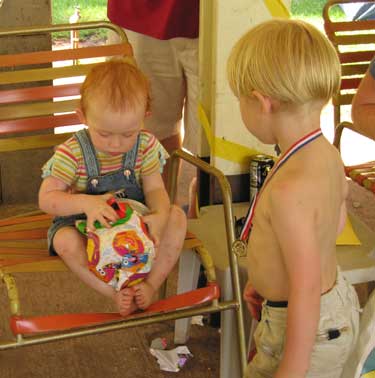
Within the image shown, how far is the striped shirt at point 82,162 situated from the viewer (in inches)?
86.1

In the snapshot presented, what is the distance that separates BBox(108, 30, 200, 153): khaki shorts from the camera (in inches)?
112

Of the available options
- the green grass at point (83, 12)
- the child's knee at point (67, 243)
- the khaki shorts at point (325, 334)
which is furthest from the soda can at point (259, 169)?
the green grass at point (83, 12)

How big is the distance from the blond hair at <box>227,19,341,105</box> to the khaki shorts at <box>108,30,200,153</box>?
1.21 metres

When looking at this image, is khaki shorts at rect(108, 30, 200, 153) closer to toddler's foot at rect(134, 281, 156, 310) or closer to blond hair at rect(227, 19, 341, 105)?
toddler's foot at rect(134, 281, 156, 310)

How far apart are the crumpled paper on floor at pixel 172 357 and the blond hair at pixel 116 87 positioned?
31.9 inches

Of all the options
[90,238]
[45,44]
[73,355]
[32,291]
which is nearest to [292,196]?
[90,238]

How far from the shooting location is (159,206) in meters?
2.22

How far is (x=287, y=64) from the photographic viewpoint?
1.56m

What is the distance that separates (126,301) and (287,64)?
74cm

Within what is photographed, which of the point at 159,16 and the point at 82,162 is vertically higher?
the point at 159,16

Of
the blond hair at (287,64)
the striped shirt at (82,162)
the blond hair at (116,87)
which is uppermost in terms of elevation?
the blond hair at (287,64)

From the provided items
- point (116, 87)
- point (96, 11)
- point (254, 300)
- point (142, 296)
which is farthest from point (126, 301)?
point (96, 11)

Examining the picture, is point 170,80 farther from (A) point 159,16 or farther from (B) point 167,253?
(B) point 167,253

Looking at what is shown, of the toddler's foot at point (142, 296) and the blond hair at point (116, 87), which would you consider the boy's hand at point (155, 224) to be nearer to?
the toddler's foot at point (142, 296)
